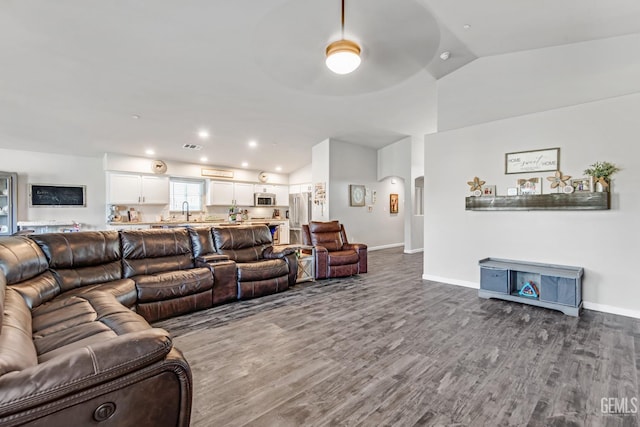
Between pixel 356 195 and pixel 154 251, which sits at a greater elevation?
pixel 356 195

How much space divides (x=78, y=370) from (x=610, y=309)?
484 centimetres

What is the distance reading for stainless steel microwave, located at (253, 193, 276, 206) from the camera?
29.7 feet

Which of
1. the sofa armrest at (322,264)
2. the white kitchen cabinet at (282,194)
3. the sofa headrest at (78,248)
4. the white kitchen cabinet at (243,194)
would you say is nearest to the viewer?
the sofa headrest at (78,248)

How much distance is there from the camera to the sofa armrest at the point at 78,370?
83cm

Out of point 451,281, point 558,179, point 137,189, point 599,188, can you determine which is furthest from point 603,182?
point 137,189

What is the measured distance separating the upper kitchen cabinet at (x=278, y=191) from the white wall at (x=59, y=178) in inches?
160

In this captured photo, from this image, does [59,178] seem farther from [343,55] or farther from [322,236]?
[343,55]

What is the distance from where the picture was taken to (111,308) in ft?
7.09

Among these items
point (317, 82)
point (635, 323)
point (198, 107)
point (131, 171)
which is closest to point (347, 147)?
point (317, 82)

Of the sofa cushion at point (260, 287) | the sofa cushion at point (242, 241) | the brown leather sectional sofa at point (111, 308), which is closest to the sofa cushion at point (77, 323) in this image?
the brown leather sectional sofa at point (111, 308)

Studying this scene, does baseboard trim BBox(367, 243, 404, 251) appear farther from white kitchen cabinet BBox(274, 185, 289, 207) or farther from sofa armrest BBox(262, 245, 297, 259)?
sofa armrest BBox(262, 245, 297, 259)

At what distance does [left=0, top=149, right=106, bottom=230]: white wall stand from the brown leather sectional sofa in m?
4.51

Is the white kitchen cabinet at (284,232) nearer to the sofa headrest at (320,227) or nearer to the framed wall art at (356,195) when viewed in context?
the framed wall art at (356,195)

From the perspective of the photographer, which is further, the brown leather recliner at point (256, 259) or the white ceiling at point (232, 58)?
the brown leather recliner at point (256, 259)
